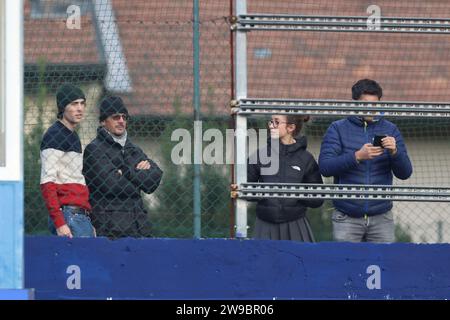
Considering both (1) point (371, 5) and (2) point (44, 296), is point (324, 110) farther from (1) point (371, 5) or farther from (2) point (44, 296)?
(2) point (44, 296)

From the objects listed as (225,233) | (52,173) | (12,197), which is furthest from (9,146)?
(225,233)

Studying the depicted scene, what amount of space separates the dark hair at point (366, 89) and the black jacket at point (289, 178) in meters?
0.51

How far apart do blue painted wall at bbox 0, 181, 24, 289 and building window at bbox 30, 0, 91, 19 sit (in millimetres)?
1498

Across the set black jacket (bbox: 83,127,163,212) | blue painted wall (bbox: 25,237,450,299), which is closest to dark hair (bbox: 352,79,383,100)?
blue painted wall (bbox: 25,237,450,299)

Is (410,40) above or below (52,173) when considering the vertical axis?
above

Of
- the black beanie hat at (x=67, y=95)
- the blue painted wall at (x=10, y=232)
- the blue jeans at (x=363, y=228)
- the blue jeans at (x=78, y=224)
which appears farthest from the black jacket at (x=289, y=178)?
the blue painted wall at (x=10, y=232)

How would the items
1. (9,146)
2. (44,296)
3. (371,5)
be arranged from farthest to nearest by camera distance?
1. (371,5)
2. (44,296)
3. (9,146)

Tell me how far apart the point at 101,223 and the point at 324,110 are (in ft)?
5.36

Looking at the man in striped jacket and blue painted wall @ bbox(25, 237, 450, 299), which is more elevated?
the man in striped jacket

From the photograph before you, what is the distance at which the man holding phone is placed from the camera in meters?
10.4

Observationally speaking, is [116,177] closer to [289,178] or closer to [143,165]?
[143,165]

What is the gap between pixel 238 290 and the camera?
10.2m

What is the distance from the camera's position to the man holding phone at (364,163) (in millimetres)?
10430

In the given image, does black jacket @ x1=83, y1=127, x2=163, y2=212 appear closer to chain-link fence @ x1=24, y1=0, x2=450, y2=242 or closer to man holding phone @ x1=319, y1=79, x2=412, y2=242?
chain-link fence @ x1=24, y1=0, x2=450, y2=242
